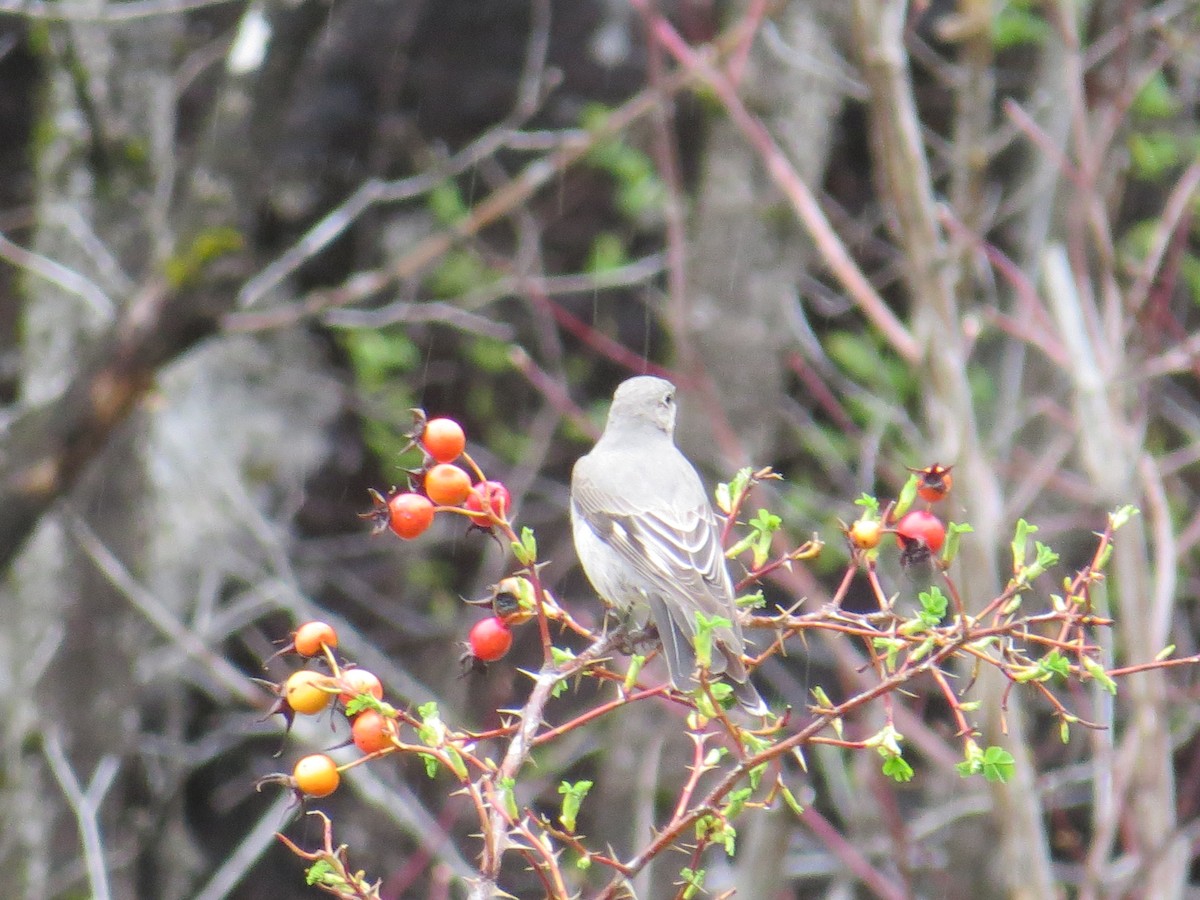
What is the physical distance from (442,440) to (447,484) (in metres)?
0.07

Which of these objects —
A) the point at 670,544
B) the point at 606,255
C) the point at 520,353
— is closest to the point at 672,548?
the point at 670,544

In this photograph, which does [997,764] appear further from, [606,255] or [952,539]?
[606,255]

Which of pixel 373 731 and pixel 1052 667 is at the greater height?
pixel 1052 667

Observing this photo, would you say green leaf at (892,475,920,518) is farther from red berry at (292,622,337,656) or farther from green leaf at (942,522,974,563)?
red berry at (292,622,337,656)

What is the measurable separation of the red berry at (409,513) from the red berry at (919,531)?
0.66 m

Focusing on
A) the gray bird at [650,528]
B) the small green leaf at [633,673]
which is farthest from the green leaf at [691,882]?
the gray bird at [650,528]

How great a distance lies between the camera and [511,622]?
194 cm

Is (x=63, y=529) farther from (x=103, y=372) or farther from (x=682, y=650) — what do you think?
(x=682, y=650)

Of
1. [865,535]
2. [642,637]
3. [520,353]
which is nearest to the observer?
[865,535]

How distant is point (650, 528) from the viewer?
10.0 feet

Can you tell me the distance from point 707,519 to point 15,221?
4.79 meters

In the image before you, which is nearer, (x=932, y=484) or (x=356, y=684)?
(x=356, y=684)

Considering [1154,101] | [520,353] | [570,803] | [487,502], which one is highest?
[487,502]

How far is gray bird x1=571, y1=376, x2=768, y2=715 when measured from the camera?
2627 mm
